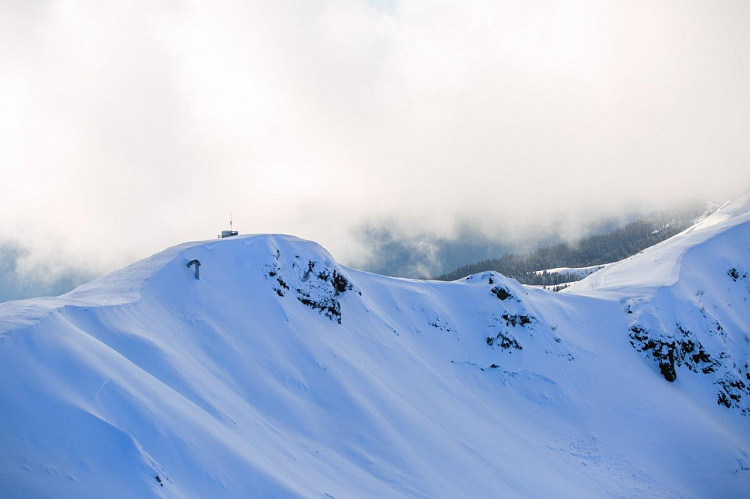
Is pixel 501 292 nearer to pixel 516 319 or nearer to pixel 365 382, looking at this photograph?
pixel 516 319

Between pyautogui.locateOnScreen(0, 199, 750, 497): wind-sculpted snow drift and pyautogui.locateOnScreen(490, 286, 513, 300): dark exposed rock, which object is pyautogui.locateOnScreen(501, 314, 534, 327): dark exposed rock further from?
pyautogui.locateOnScreen(490, 286, 513, 300): dark exposed rock

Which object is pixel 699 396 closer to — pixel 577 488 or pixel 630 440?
pixel 630 440

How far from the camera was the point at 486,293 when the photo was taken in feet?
144

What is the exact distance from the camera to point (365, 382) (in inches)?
1070

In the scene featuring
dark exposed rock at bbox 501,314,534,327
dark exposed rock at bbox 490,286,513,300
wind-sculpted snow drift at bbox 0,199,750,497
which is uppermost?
dark exposed rock at bbox 490,286,513,300

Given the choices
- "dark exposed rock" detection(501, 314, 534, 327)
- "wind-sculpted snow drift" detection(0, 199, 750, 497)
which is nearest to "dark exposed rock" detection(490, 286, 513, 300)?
"wind-sculpted snow drift" detection(0, 199, 750, 497)

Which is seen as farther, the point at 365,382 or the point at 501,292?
the point at 501,292

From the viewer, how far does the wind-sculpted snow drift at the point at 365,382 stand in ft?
40.2

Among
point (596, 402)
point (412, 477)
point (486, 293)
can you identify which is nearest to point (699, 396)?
point (596, 402)

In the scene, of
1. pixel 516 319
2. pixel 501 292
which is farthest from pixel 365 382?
pixel 501 292

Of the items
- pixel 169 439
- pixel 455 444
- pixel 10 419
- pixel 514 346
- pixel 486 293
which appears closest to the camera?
pixel 10 419

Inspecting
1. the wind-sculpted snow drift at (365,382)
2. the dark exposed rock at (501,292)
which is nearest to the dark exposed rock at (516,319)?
the wind-sculpted snow drift at (365,382)

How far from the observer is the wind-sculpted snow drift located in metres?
12.3

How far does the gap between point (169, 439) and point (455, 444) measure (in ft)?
56.0
